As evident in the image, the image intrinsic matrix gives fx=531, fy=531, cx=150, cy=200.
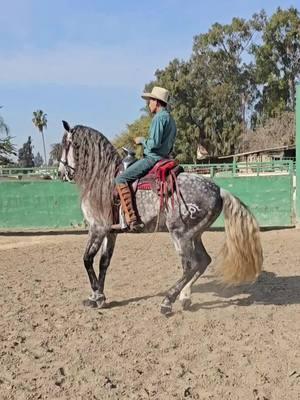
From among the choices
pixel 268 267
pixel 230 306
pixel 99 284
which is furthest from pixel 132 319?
pixel 268 267

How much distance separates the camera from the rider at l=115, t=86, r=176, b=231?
17.6 ft

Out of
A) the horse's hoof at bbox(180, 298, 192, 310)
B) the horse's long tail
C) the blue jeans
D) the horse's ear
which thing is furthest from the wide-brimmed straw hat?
the horse's hoof at bbox(180, 298, 192, 310)

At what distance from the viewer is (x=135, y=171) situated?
545 centimetres

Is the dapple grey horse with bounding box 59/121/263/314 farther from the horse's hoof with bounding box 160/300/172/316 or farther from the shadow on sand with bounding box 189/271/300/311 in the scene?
the shadow on sand with bounding box 189/271/300/311

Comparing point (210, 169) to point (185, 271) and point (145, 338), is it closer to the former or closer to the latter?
point (185, 271)

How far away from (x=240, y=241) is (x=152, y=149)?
132cm

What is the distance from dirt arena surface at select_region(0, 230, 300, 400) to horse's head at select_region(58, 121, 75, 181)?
1398 mm

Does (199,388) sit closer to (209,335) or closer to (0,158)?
(209,335)

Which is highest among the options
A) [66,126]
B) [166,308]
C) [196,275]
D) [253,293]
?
[66,126]

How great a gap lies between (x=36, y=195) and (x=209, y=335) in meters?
8.84

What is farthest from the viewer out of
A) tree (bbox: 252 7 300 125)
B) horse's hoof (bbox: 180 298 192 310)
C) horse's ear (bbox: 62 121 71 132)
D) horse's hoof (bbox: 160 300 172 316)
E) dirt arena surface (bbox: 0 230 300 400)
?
tree (bbox: 252 7 300 125)

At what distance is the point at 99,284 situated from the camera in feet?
18.7

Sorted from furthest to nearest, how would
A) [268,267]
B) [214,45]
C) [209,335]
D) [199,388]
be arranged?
[214,45] → [268,267] → [209,335] → [199,388]

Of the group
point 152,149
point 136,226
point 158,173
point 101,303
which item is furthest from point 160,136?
point 101,303
